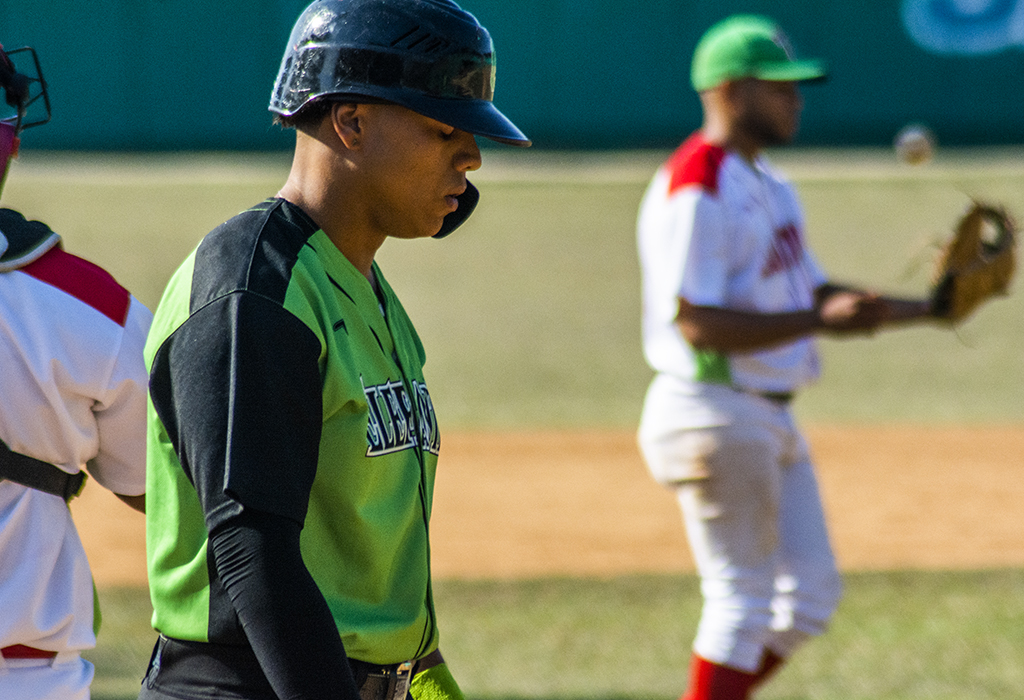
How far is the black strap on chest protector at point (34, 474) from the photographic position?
199cm

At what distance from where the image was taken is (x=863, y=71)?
25703 millimetres

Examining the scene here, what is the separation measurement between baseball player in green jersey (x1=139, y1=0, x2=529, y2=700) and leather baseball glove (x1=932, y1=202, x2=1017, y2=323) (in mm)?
3131

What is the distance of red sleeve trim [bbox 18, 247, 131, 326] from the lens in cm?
201

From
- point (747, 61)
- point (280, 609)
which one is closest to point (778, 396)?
point (747, 61)

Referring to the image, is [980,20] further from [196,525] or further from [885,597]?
[196,525]

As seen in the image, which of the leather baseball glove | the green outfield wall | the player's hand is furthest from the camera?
the green outfield wall

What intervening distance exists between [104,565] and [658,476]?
172 inches

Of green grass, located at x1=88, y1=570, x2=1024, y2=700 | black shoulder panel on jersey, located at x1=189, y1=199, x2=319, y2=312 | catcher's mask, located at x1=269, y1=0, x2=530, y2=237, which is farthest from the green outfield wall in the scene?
black shoulder panel on jersey, located at x1=189, y1=199, x2=319, y2=312

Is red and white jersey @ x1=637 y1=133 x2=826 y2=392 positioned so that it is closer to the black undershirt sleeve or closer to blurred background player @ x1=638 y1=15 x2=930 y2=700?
blurred background player @ x1=638 y1=15 x2=930 y2=700

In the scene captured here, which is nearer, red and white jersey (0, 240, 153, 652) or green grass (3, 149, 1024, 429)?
red and white jersey (0, 240, 153, 652)

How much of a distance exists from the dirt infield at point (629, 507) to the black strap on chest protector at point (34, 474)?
534 centimetres

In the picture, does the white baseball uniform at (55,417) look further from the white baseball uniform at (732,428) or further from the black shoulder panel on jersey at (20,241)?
the white baseball uniform at (732,428)

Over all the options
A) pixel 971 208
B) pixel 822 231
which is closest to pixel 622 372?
pixel 822 231

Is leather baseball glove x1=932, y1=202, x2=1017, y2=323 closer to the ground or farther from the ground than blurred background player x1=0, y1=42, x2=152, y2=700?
closer to the ground
